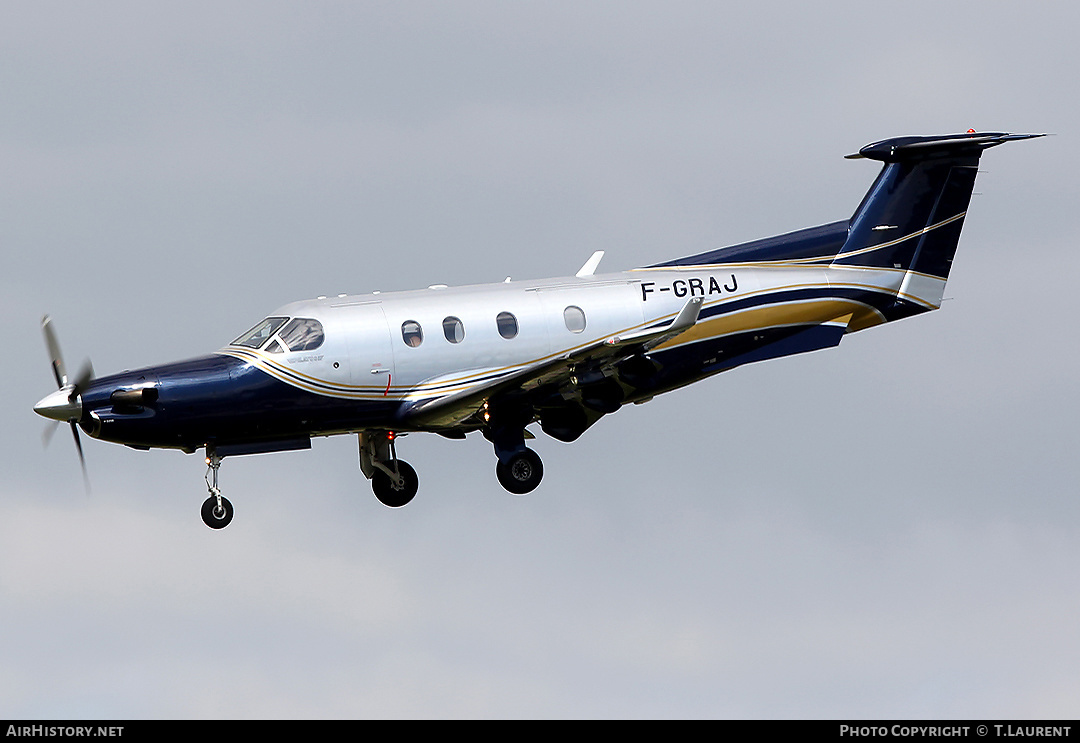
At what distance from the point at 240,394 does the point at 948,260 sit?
14195mm

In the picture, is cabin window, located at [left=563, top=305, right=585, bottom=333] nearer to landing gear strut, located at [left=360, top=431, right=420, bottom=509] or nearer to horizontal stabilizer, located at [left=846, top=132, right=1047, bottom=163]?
landing gear strut, located at [left=360, top=431, right=420, bottom=509]

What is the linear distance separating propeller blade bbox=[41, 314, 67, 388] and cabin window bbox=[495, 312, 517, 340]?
7.54 metres

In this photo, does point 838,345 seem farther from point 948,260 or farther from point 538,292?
point 538,292

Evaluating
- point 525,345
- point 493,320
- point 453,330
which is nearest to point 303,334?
point 453,330

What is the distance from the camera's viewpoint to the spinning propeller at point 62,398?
2884cm

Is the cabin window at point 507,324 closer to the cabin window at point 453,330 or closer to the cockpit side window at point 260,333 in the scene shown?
the cabin window at point 453,330

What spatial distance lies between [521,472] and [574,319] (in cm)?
294

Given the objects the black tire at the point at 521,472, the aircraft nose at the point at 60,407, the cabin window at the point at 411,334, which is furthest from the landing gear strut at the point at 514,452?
the aircraft nose at the point at 60,407

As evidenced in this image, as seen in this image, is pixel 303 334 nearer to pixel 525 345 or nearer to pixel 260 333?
pixel 260 333

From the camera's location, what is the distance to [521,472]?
30656mm

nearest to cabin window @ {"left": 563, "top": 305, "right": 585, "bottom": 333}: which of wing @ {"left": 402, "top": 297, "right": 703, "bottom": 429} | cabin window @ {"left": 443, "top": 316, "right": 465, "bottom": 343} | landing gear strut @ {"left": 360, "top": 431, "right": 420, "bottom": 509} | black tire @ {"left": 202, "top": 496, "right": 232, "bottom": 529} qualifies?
wing @ {"left": 402, "top": 297, "right": 703, "bottom": 429}

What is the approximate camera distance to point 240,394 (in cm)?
2961

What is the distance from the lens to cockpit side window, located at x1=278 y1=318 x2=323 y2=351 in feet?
98.5
